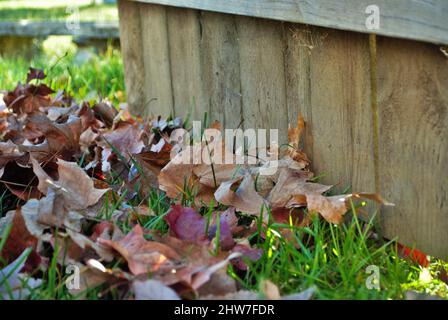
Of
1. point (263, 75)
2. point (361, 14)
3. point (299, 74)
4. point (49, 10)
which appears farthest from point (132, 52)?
point (49, 10)

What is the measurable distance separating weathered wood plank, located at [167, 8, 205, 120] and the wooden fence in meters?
0.01

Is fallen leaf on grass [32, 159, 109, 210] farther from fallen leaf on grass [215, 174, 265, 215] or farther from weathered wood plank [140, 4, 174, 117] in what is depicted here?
weathered wood plank [140, 4, 174, 117]

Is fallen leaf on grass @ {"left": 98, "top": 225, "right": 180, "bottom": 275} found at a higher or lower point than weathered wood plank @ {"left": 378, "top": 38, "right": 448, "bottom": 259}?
lower

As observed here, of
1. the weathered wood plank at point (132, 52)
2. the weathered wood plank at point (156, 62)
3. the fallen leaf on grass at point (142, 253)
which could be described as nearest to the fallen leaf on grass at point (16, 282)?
the fallen leaf on grass at point (142, 253)

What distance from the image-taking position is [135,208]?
1.99 m

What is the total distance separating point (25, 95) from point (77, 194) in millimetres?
1373

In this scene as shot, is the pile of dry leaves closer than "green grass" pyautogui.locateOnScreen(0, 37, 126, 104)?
Yes

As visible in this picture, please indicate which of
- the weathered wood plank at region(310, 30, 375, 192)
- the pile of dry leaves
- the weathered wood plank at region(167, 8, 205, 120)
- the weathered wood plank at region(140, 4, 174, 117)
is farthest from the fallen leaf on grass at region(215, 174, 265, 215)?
the weathered wood plank at region(140, 4, 174, 117)

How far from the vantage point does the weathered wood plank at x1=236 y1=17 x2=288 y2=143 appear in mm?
2322

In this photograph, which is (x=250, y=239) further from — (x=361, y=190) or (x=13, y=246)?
(x=13, y=246)

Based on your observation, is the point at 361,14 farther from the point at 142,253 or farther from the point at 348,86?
the point at 142,253

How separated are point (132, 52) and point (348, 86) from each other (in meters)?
1.63

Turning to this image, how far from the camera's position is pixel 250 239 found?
1870mm

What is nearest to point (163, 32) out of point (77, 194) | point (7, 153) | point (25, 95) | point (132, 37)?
point (132, 37)
